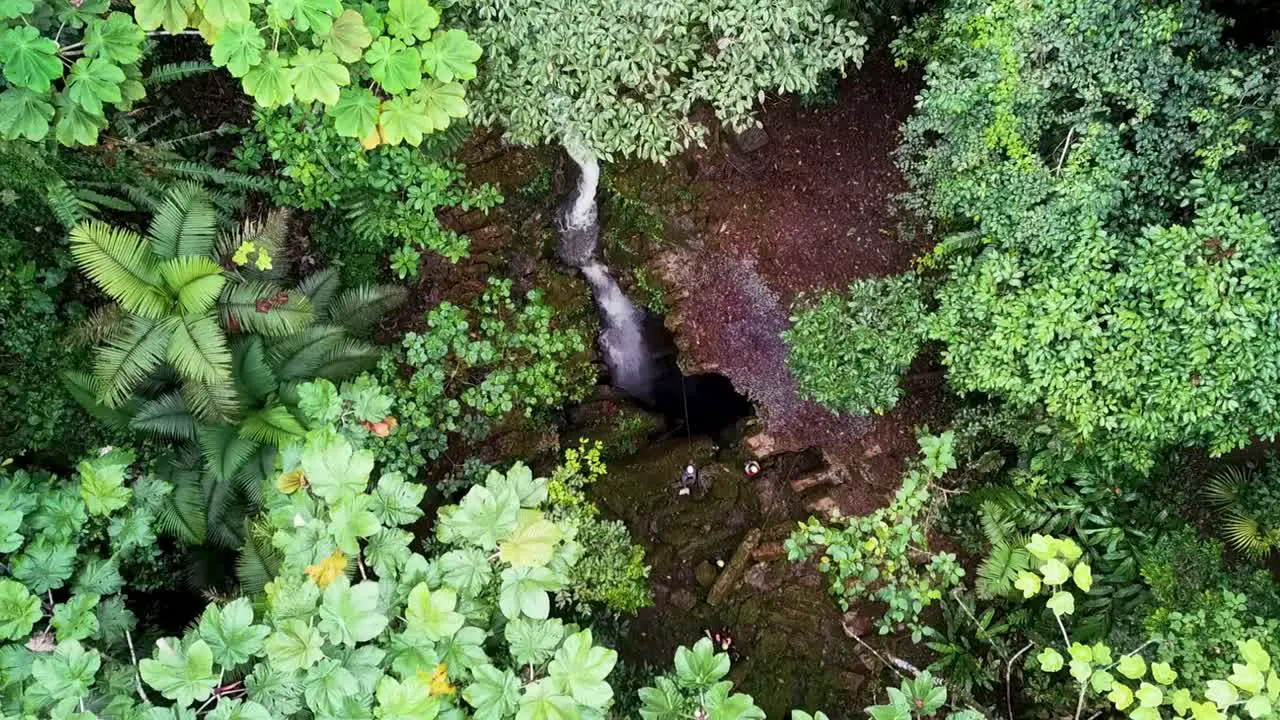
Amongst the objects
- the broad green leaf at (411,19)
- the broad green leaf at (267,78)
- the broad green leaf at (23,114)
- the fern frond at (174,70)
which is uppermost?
the broad green leaf at (411,19)

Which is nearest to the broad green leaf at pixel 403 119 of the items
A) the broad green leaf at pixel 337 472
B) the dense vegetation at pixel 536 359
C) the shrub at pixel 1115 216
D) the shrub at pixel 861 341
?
the dense vegetation at pixel 536 359

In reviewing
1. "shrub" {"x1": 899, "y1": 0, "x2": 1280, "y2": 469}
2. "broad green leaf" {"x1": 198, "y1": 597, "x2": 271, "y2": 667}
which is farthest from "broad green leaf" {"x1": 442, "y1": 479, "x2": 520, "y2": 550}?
"shrub" {"x1": 899, "y1": 0, "x2": 1280, "y2": 469}

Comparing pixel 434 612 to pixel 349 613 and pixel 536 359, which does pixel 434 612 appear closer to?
pixel 349 613

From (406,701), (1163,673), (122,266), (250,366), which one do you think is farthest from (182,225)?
(1163,673)

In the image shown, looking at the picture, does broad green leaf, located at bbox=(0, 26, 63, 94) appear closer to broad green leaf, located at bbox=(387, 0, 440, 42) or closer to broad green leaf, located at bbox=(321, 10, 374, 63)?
broad green leaf, located at bbox=(321, 10, 374, 63)

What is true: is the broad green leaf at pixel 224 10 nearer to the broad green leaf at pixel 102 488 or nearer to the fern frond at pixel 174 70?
the fern frond at pixel 174 70

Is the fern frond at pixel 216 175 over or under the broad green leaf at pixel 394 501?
over
